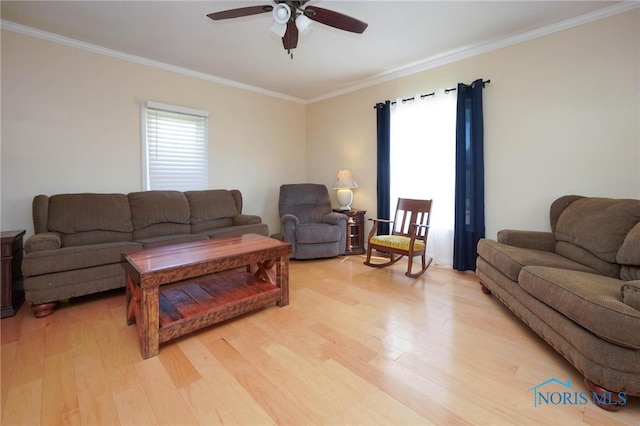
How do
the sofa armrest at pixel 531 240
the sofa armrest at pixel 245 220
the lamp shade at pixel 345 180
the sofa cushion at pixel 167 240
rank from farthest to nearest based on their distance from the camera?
the lamp shade at pixel 345 180
the sofa armrest at pixel 245 220
the sofa cushion at pixel 167 240
the sofa armrest at pixel 531 240

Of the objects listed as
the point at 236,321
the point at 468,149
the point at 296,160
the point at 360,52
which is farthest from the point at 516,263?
the point at 296,160

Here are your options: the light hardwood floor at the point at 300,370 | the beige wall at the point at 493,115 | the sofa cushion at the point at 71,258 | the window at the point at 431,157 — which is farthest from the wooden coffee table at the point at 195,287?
the window at the point at 431,157

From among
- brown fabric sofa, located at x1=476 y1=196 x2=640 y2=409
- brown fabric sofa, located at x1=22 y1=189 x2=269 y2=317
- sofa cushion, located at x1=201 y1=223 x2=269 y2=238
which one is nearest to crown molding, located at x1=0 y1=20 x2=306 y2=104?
brown fabric sofa, located at x1=22 y1=189 x2=269 y2=317

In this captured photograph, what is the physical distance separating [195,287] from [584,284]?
2715 millimetres

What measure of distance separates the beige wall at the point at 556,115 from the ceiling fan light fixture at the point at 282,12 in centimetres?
229

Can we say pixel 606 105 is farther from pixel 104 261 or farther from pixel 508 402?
pixel 104 261

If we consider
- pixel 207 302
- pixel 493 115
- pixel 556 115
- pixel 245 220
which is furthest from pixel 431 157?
pixel 207 302

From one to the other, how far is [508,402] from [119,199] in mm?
3671

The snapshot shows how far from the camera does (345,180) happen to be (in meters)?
4.25

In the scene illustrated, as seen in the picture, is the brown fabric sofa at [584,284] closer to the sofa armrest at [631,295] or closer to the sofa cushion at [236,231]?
the sofa armrest at [631,295]

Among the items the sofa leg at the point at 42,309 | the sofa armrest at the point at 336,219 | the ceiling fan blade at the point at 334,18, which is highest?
the ceiling fan blade at the point at 334,18

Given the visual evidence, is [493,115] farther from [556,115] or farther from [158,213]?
[158,213]

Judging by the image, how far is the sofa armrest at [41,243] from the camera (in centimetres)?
217

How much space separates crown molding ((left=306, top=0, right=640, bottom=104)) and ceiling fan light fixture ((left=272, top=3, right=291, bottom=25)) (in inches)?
87.3
